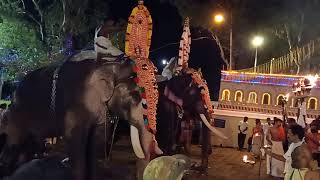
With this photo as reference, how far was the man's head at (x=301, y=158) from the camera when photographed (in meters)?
6.46

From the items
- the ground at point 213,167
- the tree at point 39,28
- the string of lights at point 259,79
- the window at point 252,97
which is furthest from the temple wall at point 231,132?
the tree at point 39,28

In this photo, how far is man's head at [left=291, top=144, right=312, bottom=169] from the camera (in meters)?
6.46

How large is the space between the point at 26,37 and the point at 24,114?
37.8ft

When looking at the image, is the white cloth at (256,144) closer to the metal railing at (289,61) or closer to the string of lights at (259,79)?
the string of lights at (259,79)

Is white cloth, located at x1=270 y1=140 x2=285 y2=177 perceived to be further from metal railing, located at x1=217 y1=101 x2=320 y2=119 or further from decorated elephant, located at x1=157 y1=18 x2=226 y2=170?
metal railing, located at x1=217 y1=101 x2=320 y2=119

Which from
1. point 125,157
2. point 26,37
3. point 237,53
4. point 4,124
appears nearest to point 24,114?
point 4,124

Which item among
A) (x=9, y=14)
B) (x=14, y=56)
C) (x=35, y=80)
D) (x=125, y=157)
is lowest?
(x=125, y=157)

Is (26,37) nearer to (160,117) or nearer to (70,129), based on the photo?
(160,117)

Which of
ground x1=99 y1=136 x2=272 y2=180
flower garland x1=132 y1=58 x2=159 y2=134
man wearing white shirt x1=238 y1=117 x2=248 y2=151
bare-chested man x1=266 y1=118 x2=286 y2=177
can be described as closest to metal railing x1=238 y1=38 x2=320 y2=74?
man wearing white shirt x1=238 y1=117 x2=248 y2=151

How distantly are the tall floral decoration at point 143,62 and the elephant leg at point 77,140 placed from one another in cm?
104

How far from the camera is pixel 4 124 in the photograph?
8.32m

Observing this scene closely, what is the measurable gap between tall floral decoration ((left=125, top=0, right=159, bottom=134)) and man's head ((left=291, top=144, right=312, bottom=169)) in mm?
2393

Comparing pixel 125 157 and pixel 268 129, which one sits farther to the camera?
pixel 125 157

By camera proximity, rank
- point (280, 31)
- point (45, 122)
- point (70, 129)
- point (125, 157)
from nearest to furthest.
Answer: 1. point (70, 129)
2. point (45, 122)
3. point (125, 157)
4. point (280, 31)
